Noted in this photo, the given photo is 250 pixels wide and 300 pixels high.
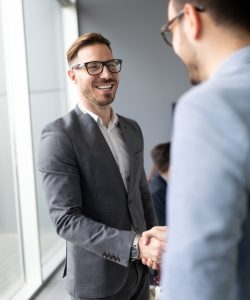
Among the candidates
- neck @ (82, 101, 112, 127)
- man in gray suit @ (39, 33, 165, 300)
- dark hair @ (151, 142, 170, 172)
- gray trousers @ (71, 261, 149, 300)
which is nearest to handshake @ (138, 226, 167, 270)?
man in gray suit @ (39, 33, 165, 300)

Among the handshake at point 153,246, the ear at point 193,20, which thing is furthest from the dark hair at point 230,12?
the handshake at point 153,246

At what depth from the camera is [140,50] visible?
4570mm

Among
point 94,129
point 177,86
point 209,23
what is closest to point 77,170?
point 94,129

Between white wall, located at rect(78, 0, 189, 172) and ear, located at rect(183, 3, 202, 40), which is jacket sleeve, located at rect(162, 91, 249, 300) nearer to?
ear, located at rect(183, 3, 202, 40)

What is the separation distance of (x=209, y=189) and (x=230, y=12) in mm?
366

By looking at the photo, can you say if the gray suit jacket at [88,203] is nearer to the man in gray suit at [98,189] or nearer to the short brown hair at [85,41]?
the man in gray suit at [98,189]

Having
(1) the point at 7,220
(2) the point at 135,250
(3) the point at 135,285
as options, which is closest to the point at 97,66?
(2) the point at 135,250

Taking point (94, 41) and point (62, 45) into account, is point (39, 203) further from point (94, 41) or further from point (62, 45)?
point (94, 41)

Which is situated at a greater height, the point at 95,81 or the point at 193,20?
the point at 193,20

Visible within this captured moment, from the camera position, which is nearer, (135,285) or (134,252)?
(134,252)

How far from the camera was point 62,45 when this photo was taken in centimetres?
457

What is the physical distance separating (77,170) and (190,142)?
0.92 metres

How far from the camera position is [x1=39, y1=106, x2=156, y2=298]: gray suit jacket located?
1.46m

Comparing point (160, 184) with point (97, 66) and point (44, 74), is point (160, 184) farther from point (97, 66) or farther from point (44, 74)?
point (44, 74)
